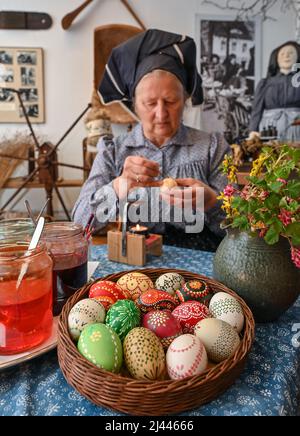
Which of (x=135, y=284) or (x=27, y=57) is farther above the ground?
(x=27, y=57)

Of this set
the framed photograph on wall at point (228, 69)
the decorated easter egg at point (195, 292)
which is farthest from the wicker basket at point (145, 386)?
the framed photograph on wall at point (228, 69)

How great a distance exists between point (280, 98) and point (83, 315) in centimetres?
276

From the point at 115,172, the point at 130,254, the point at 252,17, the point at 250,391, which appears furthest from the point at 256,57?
the point at 250,391

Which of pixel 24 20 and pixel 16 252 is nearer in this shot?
pixel 16 252

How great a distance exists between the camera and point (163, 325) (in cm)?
50

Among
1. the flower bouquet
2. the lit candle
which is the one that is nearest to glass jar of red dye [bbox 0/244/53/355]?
the flower bouquet

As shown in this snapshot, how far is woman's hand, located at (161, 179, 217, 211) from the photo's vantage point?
3.51ft

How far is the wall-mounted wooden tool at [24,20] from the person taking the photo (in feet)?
9.64

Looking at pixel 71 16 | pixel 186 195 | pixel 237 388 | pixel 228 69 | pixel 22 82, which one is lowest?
pixel 237 388

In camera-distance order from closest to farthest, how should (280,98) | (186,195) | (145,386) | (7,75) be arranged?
1. (145,386)
2. (186,195)
3. (280,98)
4. (7,75)

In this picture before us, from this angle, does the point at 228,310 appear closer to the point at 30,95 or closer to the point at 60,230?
the point at 60,230

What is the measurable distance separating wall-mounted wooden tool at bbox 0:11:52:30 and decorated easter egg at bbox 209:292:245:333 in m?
3.13

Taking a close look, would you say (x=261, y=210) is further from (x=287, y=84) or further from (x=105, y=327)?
(x=287, y=84)

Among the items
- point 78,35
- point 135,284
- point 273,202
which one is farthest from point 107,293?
point 78,35
